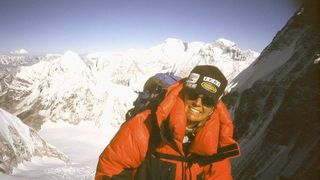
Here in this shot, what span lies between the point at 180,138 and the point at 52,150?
503ft

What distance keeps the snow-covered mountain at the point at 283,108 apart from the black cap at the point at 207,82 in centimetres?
4336

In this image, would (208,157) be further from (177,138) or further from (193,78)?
(193,78)

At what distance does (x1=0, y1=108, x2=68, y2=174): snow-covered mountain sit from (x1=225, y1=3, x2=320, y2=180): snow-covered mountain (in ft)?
191

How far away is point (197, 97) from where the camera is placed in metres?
6.14

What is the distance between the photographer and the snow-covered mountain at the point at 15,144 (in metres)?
93.9

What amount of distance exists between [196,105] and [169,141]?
83 cm

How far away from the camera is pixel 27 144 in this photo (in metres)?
122

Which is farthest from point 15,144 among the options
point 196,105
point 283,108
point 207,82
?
point 207,82

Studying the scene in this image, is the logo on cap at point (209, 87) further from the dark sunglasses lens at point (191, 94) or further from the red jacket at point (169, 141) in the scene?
the red jacket at point (169, 141)

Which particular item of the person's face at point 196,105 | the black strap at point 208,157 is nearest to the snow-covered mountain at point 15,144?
the black strap at point 208,157

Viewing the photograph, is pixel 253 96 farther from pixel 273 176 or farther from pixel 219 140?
pixel 219 140

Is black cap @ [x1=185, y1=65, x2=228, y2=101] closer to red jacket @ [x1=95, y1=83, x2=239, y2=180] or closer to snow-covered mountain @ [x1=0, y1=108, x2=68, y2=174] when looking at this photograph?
red jacket @ [x1=95, y1=83, x2=239, y2=180]

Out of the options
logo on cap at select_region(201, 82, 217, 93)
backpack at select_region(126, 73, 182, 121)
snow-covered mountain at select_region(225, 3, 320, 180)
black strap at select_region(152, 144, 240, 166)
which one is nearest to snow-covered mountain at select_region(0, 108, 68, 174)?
snow-covered mountain at select_region(225, 3, 320, 180)

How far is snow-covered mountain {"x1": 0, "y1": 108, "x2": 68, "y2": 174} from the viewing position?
93.9m
